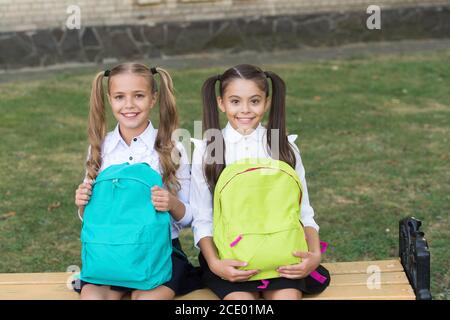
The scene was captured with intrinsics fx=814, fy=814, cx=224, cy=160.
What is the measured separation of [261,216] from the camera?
10.9ft

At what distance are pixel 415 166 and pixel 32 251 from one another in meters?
3.32

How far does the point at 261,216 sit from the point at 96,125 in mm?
929

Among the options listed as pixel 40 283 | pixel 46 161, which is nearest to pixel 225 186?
pixel 40 283

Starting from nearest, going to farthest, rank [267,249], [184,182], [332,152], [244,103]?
[267,249], [244,103], [184,182], [332,152]

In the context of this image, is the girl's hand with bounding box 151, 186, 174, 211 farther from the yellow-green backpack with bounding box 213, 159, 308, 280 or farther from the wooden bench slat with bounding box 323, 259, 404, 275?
the wooden bench slat with bounding box 323, 259, 404, 275

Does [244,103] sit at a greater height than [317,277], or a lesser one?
greater

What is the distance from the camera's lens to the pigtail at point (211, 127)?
3615 mm

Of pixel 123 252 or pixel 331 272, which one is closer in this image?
pixel 123 252

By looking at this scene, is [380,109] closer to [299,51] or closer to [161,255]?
[299,51]

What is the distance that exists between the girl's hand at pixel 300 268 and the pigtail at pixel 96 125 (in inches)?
37.9

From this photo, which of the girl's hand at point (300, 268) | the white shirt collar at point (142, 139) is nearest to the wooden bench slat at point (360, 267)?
the girl's hand at point (300, 268)

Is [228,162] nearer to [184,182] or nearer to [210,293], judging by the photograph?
[184,182]

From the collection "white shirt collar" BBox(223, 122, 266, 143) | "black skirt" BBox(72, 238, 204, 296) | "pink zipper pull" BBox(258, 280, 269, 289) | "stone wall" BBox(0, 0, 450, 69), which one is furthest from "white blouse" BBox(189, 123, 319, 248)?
"stone wall" BBox(0, 0, 450, 69)

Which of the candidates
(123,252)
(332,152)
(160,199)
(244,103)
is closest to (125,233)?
(123,252)
